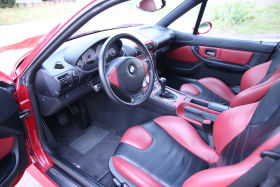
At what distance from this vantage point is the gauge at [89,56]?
156 centimetres

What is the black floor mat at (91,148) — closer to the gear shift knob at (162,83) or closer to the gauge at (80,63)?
the gear shift knob at (162,83)

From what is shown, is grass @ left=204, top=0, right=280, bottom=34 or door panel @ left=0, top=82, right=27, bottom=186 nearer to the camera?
door panel @ left=0, top=82, right=27, bottom=186

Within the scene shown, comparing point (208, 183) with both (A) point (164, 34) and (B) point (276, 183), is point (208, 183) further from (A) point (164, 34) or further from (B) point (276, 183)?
(A) point (164, 34)

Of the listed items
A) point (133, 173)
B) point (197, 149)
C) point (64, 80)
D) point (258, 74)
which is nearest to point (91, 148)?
point (64, 80)

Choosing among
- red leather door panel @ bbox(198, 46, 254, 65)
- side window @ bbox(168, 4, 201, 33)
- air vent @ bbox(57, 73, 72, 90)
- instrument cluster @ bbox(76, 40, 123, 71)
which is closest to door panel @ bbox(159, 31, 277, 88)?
red leather door panel @ bbox(198, 46, 254, 65)

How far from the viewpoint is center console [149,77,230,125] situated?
1739 millimetres

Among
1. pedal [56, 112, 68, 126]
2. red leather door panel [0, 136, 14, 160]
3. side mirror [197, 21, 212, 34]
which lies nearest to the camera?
red leather door panel [0, 136, 14, 160]

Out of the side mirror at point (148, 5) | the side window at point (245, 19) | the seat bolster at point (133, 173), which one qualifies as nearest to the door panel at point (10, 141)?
the seat bolster at point (133, 173)

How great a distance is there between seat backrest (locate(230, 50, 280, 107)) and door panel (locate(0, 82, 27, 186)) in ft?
4.88

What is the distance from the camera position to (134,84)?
59.4 inches

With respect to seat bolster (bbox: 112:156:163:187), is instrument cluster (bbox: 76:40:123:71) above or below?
above

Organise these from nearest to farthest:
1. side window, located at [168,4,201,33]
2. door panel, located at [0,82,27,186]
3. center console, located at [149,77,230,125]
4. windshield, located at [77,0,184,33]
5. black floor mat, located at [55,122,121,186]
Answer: door panel, located at [0,82,27,186] → center console, located at [149,77,230,125] → black floor mat, located at [55,122,121,186] → windshield, located at [77,0,184,33] → side window, located at [168,4,201,33]

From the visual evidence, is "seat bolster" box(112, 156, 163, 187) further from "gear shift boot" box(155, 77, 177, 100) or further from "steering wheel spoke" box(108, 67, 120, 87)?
"gear shift boot" box(155, 77, 177, 100)

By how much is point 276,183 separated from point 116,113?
5.51ft
